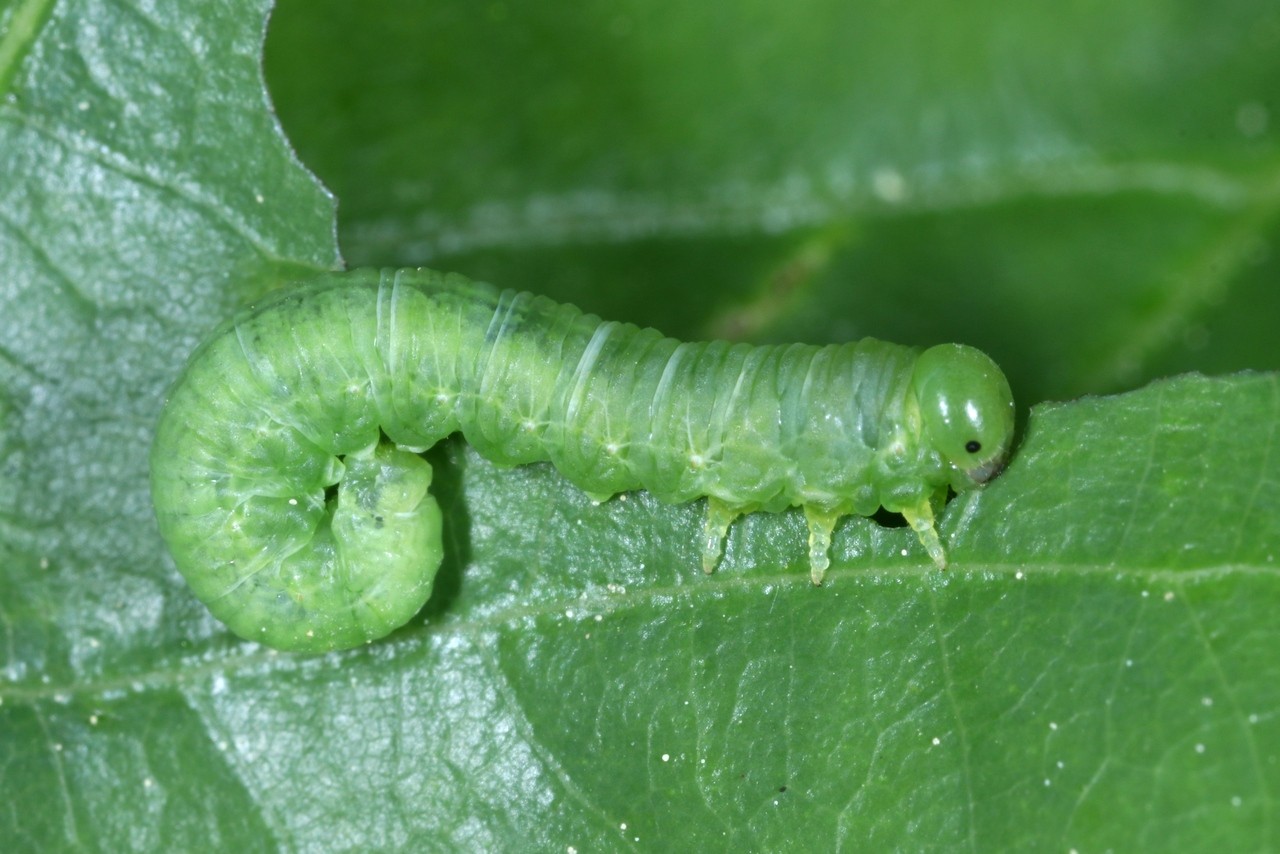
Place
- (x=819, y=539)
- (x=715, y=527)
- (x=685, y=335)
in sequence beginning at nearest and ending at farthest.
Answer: (x=819, y=539), (x=715, y=527), (x=685, y=335)

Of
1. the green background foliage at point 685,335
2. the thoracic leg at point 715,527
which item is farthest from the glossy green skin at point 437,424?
the green background foliage at point 685,335

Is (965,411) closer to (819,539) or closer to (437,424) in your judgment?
(819,539)

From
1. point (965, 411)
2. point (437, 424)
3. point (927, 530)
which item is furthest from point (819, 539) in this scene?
point (437, 424)

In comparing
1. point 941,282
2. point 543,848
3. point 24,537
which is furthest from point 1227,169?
point 24,537

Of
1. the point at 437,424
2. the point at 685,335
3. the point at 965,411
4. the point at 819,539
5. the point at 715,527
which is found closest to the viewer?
the point at 965,411

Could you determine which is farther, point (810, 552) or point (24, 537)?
point (24, 537)

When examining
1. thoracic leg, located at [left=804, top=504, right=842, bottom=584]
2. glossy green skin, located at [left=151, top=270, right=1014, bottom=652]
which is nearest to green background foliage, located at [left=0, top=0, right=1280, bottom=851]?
thoracic leg, located at [left=804, top=504, right=842, bottom=584]

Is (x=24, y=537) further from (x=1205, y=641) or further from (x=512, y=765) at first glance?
(x=1205, y=641)

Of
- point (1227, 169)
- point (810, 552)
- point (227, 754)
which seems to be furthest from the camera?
point (1227, 169)
